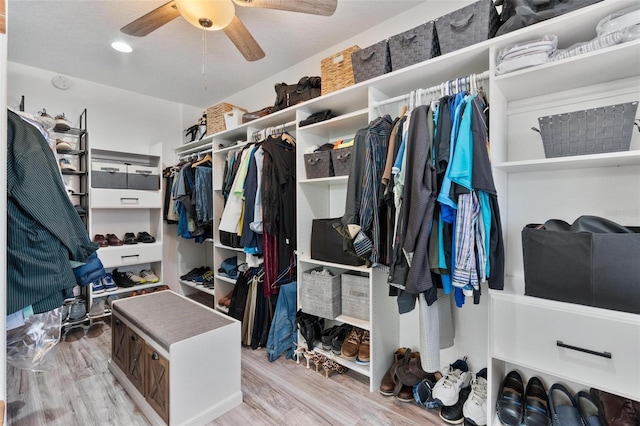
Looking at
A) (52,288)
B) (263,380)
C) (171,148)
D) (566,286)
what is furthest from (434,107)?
(171,148)

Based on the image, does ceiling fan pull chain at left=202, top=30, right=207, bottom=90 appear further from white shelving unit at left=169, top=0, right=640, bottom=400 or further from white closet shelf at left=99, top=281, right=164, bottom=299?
white closet shelf at left=99, top=281, right=164, bottom=299

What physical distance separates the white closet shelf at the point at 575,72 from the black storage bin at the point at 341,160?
2.84 feet

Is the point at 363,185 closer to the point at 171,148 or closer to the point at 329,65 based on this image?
the point at 329,65

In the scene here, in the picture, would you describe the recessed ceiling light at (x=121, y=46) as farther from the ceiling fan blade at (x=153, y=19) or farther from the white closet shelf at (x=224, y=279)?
the white closet shelf at (x=224, y=279)

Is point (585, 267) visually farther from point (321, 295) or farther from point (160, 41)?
point (160, 41)

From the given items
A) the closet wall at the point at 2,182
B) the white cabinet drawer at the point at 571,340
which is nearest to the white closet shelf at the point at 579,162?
the white cabinet drawer at the point at 571,340

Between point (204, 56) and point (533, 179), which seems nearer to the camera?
point (533, 179)

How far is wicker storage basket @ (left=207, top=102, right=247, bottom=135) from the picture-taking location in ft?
9.55

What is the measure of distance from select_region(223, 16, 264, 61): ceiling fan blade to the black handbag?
0.39 metres

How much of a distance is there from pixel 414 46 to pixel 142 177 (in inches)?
115

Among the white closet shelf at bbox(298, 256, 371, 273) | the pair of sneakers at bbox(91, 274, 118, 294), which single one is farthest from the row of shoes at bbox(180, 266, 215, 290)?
the white closet shelf at bbox(298, 256, 371, 273)

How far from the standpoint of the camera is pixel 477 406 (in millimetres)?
1456

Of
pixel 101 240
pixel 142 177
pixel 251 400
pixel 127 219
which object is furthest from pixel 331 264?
pixel 127 219

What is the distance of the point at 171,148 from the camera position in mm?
3725
